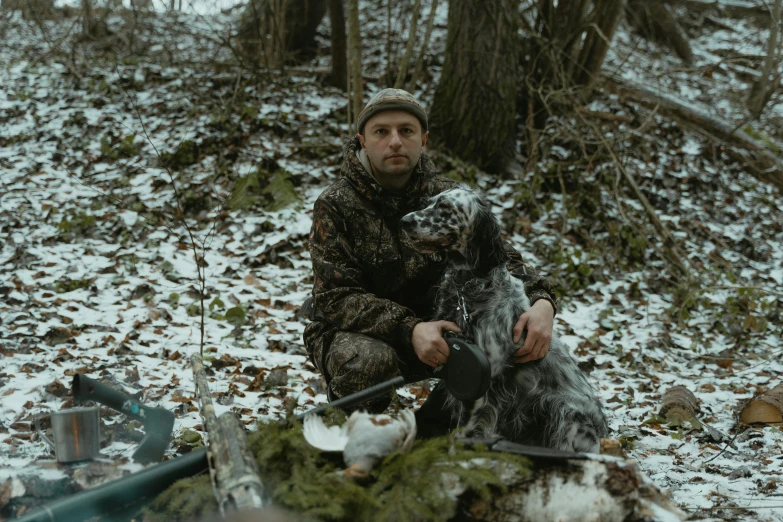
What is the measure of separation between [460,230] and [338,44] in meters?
6.99

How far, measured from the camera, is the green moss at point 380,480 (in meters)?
1.90

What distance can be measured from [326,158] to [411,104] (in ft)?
15.9

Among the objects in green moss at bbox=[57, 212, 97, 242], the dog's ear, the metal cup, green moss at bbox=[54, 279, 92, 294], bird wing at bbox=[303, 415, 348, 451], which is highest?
the dog's ear

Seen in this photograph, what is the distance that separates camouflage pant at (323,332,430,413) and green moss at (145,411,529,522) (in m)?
1.06

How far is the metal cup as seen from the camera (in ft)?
7.65

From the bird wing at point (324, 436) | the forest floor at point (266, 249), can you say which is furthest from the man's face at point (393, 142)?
the bird wing at point (324, 436)

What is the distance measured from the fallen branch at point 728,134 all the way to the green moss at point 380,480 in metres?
6.88

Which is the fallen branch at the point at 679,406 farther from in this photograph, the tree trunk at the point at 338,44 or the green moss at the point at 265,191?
the tree trunk at the point at 338,44

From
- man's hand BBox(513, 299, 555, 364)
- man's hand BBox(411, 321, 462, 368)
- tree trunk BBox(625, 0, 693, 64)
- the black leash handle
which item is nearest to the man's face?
man's hand BBox(411, 321, 462, 368)

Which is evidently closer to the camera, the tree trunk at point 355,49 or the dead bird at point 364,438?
the dead bird at point 364,438

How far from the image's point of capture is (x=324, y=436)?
224cm

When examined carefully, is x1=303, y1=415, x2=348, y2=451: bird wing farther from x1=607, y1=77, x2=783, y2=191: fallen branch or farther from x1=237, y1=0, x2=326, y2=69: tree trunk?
x1=237, y1=0, x2=326, y2=69: tree trunk

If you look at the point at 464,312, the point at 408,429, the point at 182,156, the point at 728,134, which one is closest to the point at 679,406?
the point at 464,312

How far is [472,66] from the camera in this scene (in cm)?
774
